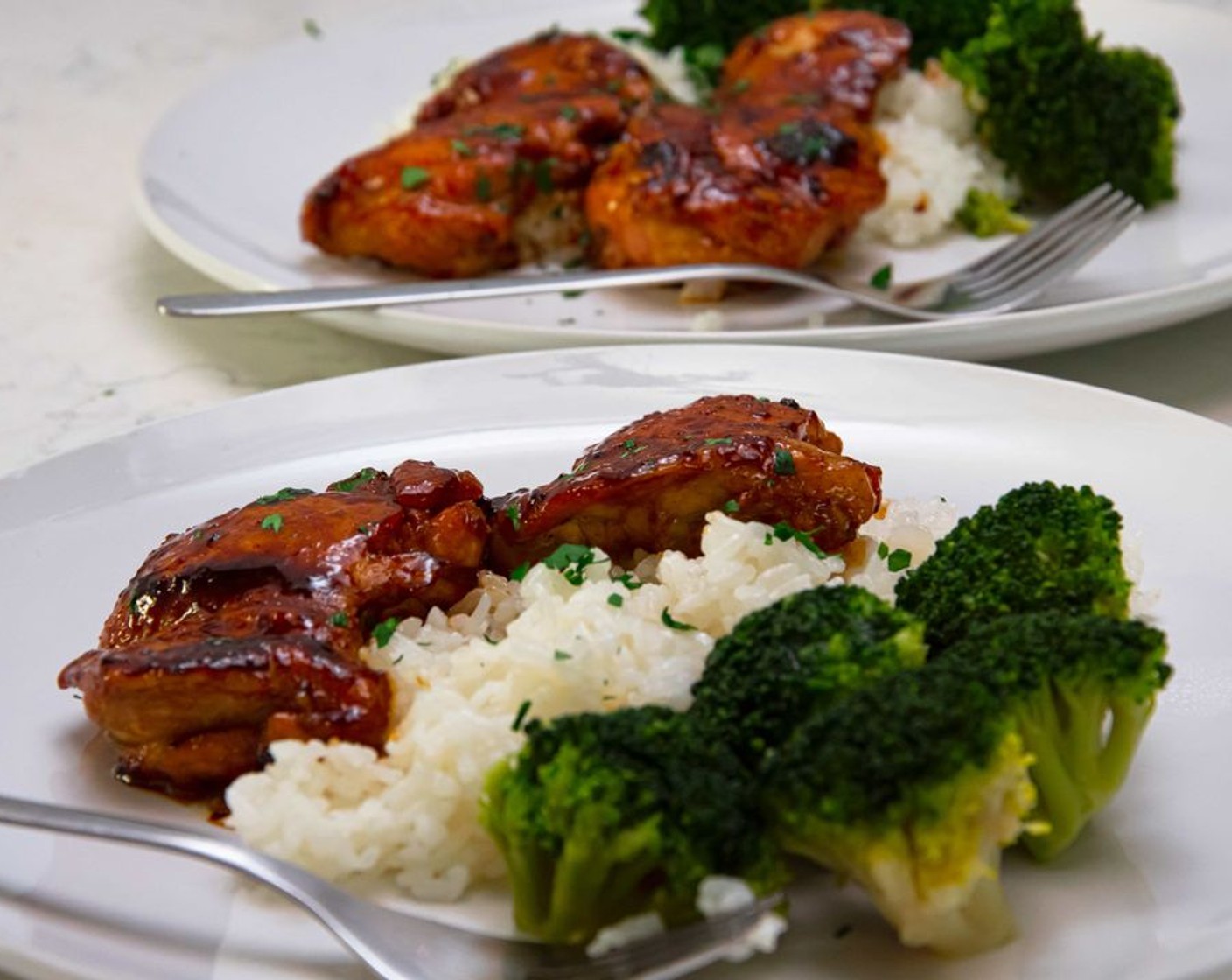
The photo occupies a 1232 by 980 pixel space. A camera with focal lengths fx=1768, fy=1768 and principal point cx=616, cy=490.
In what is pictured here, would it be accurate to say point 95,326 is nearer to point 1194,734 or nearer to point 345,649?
point 345,649

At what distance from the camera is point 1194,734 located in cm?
271

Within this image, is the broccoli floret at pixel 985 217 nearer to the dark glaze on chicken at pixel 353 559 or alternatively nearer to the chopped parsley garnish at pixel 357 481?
the dark glaze on chicken at pixel 353 559

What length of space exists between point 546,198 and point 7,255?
77.1 inches

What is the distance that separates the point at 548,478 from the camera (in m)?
3.72

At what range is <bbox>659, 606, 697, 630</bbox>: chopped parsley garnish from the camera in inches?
113

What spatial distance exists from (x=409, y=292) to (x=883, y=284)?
1.33 meters

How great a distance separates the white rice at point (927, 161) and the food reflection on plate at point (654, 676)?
203 cm

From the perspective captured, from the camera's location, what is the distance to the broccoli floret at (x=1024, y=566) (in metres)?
2.74

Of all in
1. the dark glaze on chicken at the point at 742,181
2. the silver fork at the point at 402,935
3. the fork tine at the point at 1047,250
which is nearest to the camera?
the silver fork at the point at 402,935

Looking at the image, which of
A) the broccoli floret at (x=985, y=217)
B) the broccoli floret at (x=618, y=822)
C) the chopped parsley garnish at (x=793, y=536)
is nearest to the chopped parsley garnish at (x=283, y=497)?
the chopped parsley garnish at (x=793, y=536)

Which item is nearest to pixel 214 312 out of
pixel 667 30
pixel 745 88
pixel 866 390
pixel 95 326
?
pixel 95 326

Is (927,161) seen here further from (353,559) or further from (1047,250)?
(353,559)

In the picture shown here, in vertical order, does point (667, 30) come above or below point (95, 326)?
above

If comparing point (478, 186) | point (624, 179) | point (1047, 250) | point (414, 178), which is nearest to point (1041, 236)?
point (1047, 250)
